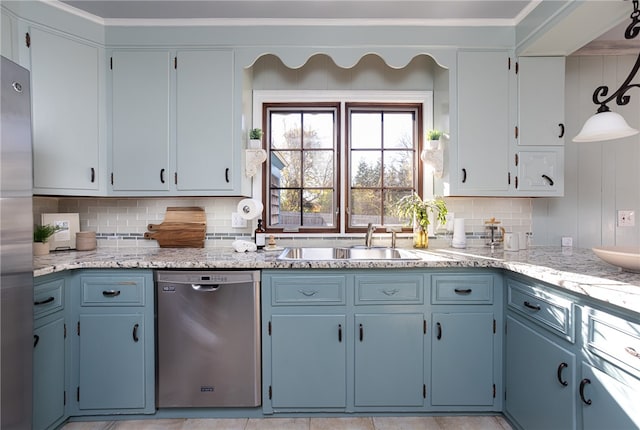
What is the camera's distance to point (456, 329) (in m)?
1.97

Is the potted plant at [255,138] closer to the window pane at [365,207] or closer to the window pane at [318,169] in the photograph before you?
the window pane at [318,169]

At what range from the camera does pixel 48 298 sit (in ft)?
5.85

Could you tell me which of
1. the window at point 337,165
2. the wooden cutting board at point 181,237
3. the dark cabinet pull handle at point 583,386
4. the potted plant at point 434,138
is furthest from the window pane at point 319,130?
the dark cabinet pull handle at point 583,386

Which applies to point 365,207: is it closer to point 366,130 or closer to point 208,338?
point 366,130

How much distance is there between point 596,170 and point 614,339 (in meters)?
1.77

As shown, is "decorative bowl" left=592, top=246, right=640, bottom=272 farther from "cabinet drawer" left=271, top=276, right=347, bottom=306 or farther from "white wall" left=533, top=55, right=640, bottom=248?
"cabinet drawer" left=271, top=276, right=347, bottom=306

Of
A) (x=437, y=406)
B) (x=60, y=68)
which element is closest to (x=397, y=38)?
(x=60, y=68)

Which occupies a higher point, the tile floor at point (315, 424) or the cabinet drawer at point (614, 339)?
the cabinet drawer at point (614, 339)

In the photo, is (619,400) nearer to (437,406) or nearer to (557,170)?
(437,406)

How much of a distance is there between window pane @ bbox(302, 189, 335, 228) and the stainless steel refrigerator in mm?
1695

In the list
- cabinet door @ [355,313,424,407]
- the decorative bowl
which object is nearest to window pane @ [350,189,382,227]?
cabinet door @ [355,313,424,407]

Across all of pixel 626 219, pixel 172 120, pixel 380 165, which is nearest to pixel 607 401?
pixel 626 219

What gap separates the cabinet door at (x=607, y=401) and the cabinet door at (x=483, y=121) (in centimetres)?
129

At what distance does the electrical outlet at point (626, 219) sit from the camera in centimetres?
243
